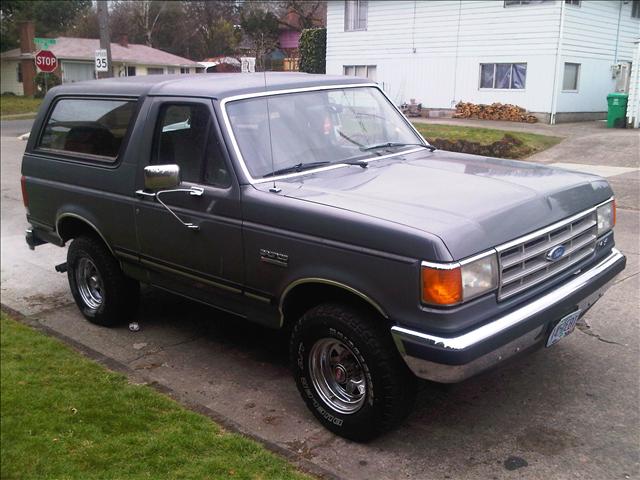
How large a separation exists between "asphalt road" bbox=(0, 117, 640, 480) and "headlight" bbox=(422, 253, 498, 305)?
3.16 ft

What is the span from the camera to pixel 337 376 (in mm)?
3846

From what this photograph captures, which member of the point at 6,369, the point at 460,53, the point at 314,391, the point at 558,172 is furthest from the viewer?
the point at 460,53

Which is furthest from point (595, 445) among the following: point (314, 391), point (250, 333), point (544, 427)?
point (250, 333)

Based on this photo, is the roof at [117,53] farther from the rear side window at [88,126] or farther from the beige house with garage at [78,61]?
the rear side window at [88,126]

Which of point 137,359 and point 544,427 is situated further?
point 137,359

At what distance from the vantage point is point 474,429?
384 centimetres

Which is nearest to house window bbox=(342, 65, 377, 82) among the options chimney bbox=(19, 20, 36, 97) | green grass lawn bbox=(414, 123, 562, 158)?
green grass lawn bbox=(414, 123, 562, 158)

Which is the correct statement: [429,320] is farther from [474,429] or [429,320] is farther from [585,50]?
[585,50]

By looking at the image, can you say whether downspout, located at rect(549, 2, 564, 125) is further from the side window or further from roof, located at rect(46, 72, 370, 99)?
the side window

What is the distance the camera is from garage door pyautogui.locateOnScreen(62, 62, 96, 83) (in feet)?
158

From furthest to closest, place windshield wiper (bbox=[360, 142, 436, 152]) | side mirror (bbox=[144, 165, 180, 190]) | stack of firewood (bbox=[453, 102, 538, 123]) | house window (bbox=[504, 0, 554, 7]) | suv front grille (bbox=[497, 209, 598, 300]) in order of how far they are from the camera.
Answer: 1. stack of firewood (bbox=[453, 102, 538, 123])
2. house window (bbox=[504, 0, 554, 7])
3. windshield wiper (bbox=[360, 142, 436, 152])
4. side mirror (bbox=[144, 165, 180, 190])
5. suv front grille (bbox=[497, 209, 598, 300])

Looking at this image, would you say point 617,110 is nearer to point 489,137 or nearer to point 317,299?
point 489,137

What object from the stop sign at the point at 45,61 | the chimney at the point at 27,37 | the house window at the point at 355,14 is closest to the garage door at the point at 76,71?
the chimney at the point at 27,37

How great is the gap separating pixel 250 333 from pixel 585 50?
63.8ft
